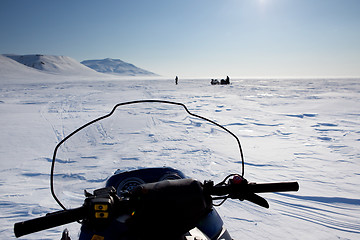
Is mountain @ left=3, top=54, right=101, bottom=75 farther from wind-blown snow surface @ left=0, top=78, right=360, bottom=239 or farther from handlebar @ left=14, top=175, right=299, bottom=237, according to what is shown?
handlebar @ left=14, top=175, right=299, bottom=237

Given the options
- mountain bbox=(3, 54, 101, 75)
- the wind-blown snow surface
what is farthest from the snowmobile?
mountain bbox=(3, 54, 101, 75)

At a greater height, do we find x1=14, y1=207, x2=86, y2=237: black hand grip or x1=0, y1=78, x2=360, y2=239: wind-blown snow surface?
x1=14, y1=207, x2=86, y2=237: black hand grip

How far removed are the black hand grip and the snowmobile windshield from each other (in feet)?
5.88

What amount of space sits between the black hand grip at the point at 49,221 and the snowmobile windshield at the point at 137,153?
70.5 inches

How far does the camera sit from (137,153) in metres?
5.02

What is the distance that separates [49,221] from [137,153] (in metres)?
4.07

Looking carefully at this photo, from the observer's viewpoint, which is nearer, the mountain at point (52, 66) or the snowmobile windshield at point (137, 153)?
the snowmobile windshield at point (137, 153)

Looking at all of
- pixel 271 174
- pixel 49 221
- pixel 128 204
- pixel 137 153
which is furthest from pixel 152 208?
pixel 137 153

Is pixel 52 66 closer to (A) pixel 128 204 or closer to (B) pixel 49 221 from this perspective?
(B) pixel 49 221

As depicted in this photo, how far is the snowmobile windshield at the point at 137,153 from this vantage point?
3666 millimetres

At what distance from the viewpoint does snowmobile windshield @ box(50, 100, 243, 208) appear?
3.67 meters

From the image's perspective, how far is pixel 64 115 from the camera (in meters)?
9.34

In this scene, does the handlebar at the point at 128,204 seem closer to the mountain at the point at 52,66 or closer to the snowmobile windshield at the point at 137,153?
the snowmobile windshield at the point at 137,153

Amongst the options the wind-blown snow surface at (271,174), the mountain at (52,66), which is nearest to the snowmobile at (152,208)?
the wind-blown snow surface at (271,174)
